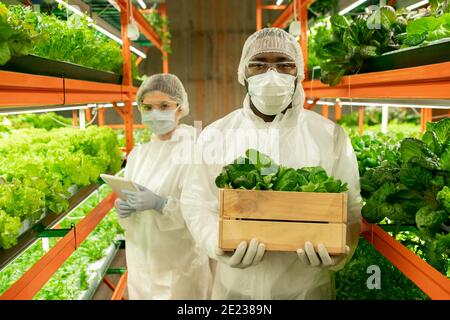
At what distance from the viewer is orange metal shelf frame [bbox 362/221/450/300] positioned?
124cm

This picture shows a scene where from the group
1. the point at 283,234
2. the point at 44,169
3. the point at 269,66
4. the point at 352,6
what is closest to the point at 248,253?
the point at 283,234

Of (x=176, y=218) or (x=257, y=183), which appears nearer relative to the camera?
(x=257, y=183)

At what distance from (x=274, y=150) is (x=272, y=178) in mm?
343

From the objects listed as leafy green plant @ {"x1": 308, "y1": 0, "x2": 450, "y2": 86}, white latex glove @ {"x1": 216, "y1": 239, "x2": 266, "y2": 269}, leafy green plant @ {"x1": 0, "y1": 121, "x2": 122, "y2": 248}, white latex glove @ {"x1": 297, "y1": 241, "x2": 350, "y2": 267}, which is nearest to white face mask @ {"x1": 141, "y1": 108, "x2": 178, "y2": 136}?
leafy green plant @ {"x1": 0, "y1": 121, "x2": 122, "y2": 248}

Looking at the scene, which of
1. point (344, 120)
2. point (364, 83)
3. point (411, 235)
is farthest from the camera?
point (344, 120)

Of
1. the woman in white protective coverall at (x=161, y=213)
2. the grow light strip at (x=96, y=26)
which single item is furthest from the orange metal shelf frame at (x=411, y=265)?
the grow light strip at (x=96, y=26)

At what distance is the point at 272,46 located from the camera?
1.73 m

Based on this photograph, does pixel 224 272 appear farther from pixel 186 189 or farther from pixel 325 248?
pixel 325 248

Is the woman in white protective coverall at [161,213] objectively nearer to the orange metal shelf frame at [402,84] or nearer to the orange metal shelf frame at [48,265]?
the orange metal shelf frame at [48,265]

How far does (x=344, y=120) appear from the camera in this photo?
5.67 m

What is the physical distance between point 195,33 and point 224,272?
1.24 metres

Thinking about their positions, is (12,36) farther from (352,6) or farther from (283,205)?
(352,6)
